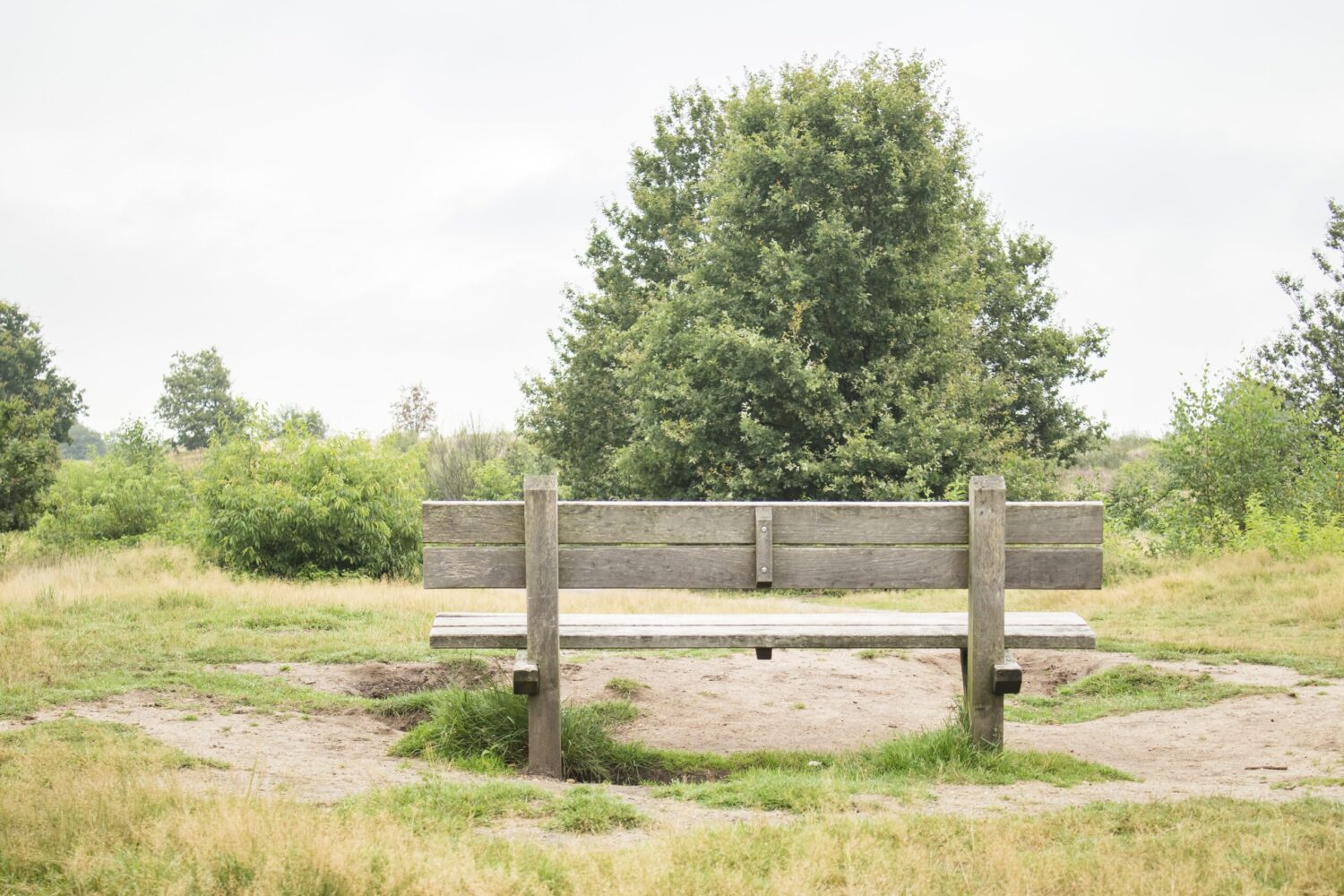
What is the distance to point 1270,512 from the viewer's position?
26.9 meters

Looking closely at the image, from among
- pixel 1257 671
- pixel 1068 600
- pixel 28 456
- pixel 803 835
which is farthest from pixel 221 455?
pixel 803 835

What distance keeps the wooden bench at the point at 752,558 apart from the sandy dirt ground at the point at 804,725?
0.78m

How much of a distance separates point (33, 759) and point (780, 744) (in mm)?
4329

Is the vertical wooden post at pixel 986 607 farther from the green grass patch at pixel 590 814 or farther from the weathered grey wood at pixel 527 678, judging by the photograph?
the weathered grey wood at pixel 527 678

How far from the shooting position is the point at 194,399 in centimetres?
8388

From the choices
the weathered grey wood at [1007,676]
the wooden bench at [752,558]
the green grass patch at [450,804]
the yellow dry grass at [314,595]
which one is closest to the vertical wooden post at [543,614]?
the wooden bench at [752,558]

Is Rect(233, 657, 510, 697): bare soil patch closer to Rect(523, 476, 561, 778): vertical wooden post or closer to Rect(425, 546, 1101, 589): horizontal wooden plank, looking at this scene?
Rect(523, 476, 561, 778): vertical wooden post

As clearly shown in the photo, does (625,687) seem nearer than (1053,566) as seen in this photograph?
No

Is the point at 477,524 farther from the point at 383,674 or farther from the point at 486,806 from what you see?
the point at 383,674

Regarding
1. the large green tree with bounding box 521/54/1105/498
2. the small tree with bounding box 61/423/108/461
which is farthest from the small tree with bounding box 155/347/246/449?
the large green tree with bounding box 521/54/1105/498

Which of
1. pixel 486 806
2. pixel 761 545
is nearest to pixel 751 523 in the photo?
pixel 761 545

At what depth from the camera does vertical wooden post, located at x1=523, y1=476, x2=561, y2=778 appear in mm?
6336

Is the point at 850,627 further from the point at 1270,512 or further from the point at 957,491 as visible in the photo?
the point at 1270,512

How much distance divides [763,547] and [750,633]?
0.55 metres
